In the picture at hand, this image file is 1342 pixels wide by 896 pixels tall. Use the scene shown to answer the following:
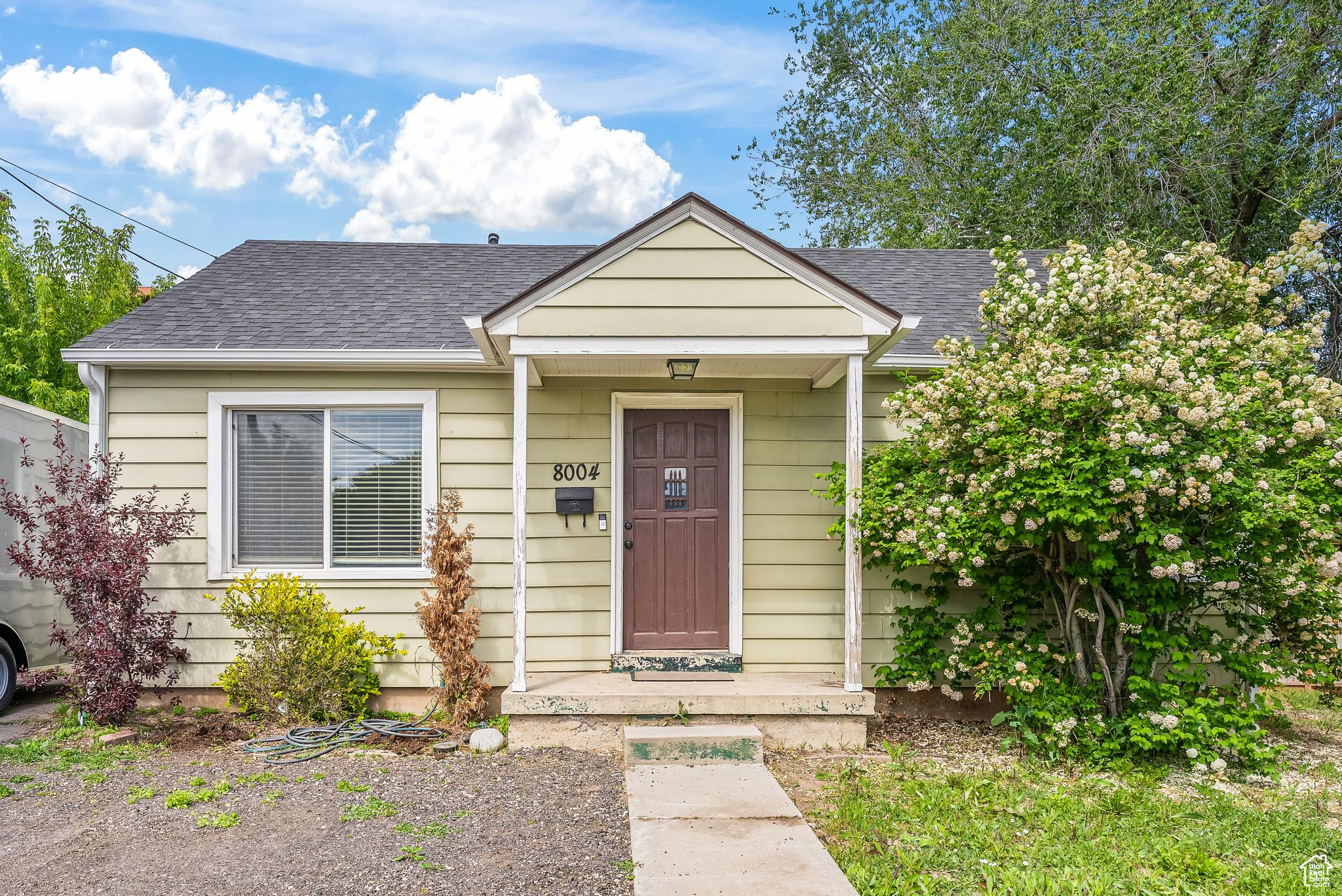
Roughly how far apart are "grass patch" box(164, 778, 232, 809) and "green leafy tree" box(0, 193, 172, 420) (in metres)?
8.73

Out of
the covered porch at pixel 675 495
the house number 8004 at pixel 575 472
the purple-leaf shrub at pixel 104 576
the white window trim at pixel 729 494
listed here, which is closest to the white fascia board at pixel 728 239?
the covered porch at pixel 675 495

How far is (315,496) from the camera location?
5820mm

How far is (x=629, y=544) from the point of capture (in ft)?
19.4

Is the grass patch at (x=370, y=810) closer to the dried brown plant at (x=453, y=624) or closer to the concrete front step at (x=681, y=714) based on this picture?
the concrete front step at (x=681, y=714)

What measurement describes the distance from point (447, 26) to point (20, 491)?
7.06 metres

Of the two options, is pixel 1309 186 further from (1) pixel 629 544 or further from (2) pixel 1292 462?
(1) pixel 629 544

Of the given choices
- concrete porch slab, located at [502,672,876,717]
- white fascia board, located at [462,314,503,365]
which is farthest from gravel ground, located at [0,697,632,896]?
white fascia board, located at [462,314,503,365]

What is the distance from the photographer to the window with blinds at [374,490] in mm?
5809

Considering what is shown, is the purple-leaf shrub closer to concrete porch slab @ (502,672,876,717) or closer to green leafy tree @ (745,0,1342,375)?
concrete porch slab @ (502,672,876,717)

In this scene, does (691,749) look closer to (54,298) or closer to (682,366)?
(682,366)

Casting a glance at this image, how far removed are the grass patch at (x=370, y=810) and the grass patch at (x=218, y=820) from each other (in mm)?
500

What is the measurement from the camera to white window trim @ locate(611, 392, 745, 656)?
19.2 ft

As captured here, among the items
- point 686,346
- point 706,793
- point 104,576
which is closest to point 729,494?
point 686,346

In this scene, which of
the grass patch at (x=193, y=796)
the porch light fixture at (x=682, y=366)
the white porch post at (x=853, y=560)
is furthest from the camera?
the porch light fixture at (x=682, y=366)
